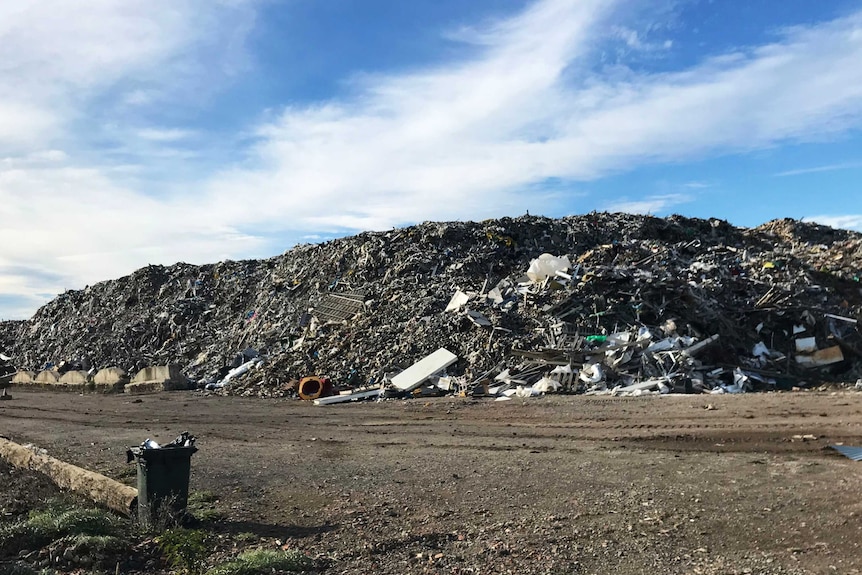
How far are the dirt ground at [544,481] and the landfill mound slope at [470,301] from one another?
339cm

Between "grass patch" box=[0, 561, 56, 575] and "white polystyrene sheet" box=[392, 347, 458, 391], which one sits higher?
"white polystyrene sheet" box=[392, 347, 458, 391]

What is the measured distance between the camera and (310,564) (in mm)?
4281

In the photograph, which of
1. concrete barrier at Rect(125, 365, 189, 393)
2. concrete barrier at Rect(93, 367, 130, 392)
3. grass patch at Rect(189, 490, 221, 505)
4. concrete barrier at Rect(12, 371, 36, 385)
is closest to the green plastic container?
grass patch at Rect(189, 490, 221, 505)

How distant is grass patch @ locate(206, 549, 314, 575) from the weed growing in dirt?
244 mm

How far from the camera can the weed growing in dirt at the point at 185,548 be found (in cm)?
435

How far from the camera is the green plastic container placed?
16.5 ft

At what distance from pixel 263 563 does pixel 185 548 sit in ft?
2.74

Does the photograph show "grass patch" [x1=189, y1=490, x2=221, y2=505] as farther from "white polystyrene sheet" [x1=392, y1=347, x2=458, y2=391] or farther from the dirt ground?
"white polystyrene sheet" [x1=392, y1=347, x2=458, y2=391]

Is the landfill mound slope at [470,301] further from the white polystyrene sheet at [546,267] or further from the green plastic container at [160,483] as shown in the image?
the green plastic container at [160,483]

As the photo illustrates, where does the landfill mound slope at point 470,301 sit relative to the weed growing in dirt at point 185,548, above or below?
above

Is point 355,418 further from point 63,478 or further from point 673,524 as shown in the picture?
point 673,524

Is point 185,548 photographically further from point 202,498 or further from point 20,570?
point 202,498

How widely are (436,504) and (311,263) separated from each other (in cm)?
1898

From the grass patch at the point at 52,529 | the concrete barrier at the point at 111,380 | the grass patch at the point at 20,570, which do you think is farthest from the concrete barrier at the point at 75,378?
the grass patch at the point at 20,570
